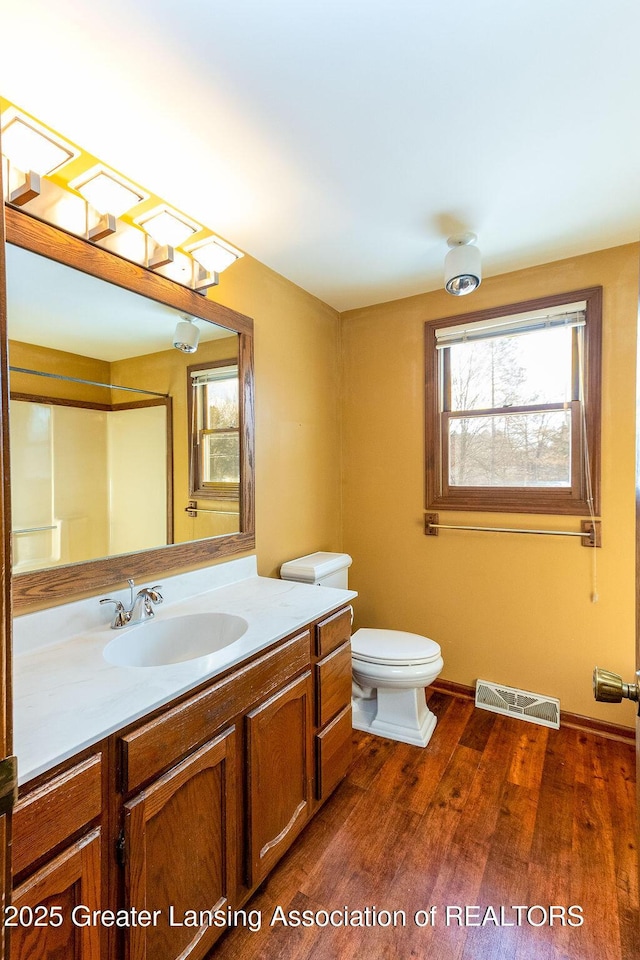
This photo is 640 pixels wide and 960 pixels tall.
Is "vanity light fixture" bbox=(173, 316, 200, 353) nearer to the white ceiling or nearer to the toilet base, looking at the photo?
the white ceiling

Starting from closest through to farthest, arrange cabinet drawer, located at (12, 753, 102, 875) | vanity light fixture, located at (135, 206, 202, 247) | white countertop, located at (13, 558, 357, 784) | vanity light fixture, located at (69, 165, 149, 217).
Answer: cabinet drawer, located at (12, 753, 102, 875), white countertop, located at (13, 558, 357, 784), vanity light fixture, located at (69, 165, 149, 217), vanity light fixture, located at (135, 206, 202, 247)

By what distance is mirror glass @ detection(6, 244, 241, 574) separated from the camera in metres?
1.22

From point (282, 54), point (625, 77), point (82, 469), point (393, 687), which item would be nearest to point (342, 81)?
point (282, 54)

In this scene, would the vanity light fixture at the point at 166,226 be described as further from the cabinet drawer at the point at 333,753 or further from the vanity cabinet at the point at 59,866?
the cabinet drawer at the point at 333,753

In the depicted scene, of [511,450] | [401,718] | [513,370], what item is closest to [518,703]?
[401,718]

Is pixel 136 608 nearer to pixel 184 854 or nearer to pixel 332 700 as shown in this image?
pixel 184 854

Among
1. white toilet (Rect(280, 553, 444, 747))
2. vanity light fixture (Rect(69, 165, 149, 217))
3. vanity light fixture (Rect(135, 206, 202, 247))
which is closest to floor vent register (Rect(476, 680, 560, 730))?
white toilet (Rect(280, 553, 444, 747))

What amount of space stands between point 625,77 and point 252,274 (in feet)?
4.80

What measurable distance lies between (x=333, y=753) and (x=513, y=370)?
2.04 meters

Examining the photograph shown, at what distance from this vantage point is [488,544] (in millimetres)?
2357

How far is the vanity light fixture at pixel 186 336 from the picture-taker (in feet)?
5.52

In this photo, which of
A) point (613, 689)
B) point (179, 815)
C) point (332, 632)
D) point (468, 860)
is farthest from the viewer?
point (332, 632)

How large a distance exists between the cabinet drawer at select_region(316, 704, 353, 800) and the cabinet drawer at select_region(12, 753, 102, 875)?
88cm

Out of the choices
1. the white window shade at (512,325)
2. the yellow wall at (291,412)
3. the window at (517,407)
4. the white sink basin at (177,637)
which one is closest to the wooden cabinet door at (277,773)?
the white sink basin at (177,637)
